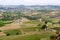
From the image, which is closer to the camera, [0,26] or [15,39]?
[15,39]

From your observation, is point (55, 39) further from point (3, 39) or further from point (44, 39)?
point (3, 39)

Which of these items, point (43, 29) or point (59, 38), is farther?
point (43, 29)

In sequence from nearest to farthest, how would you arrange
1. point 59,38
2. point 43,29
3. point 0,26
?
1. point 59,38
2. point 43,29
3. point 0,26

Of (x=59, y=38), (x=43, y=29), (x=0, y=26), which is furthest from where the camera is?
(x=0, y=26)

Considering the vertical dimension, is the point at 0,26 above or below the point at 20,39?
below

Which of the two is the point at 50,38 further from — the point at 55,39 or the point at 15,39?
the point at 15,39

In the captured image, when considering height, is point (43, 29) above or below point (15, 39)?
below

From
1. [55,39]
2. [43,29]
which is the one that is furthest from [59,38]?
[43,29]

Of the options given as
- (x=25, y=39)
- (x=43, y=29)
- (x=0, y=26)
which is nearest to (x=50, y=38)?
(x=25, y=39)
